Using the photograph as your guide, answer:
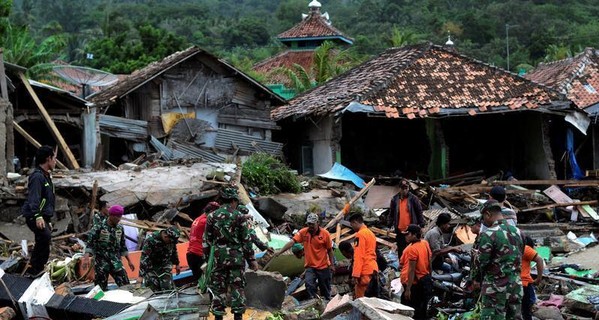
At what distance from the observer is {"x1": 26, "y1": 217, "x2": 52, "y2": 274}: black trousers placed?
396 inches

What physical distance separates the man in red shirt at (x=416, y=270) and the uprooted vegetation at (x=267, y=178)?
854 cm

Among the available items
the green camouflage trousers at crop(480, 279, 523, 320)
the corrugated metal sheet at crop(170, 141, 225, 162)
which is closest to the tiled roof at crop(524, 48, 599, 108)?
the corrugated metal sheet at crop(170, 141, 225, 162)

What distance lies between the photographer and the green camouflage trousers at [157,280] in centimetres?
1070

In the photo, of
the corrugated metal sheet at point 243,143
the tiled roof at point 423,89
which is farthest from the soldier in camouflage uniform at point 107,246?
the corrugated metal sheet at point 243,143

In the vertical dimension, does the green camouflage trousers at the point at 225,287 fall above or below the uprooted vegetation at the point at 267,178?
below

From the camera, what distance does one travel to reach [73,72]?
88.1ft

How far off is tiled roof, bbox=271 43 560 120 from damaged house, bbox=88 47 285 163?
106 cm

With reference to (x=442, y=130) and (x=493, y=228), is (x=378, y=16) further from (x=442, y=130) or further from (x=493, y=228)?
(x=493, y=228)

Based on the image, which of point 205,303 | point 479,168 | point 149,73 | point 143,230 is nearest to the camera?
point 205,303

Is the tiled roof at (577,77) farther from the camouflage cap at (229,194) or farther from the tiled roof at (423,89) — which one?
the camouflage cap at (229,194)

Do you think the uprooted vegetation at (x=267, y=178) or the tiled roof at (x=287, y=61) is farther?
the tiled roof at (x=287, y=61)

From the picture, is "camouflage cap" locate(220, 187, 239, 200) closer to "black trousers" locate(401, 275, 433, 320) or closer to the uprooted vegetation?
"black trousers" locate(401, 275, 433, 320)

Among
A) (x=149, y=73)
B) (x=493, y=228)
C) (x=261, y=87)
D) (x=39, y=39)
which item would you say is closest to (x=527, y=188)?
(x=261, y=87)

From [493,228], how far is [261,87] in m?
16.9
